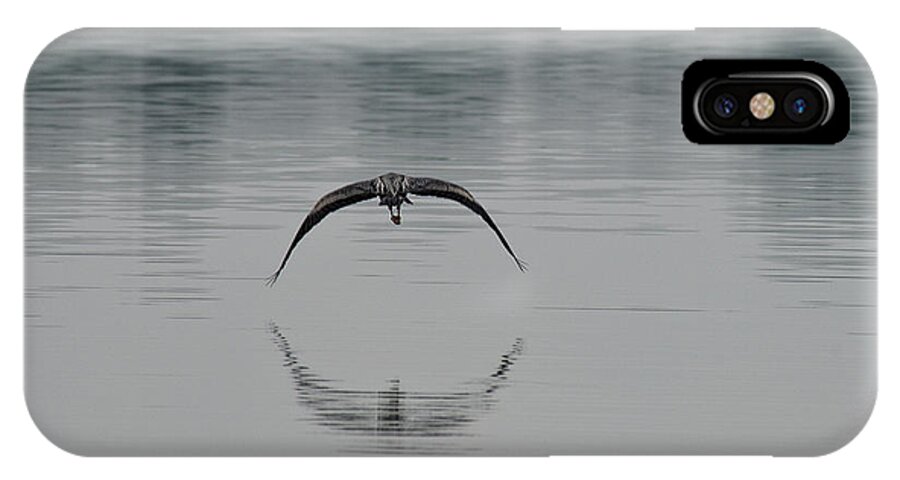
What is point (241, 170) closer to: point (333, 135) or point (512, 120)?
point (333, 135)

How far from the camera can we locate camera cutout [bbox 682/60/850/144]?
86.7 inches

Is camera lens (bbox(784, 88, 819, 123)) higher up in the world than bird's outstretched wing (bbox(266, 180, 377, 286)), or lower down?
higher up

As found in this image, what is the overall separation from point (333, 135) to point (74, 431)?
663 mm

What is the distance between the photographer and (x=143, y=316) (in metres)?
2.24

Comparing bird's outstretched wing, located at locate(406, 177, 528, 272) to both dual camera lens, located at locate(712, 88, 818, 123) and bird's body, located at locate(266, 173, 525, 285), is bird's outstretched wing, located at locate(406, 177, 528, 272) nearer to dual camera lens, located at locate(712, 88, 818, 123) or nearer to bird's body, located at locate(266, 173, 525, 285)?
bird's body, located at locate(266, 173, 525, 285)

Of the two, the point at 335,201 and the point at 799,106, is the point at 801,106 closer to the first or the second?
the point at 799,106

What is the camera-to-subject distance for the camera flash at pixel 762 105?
2215mm

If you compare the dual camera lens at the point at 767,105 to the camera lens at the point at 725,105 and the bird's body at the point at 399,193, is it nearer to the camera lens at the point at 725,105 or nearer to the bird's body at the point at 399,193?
the camera lens at the point at 725,105

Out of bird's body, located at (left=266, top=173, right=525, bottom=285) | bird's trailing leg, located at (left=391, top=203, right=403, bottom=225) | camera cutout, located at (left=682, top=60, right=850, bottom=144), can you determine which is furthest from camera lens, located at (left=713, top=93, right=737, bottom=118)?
bird's trailing leg, located at (left=391, top=203, right=403, bottom=225)

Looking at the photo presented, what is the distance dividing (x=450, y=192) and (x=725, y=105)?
1.54 ft

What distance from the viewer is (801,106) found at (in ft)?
7.25

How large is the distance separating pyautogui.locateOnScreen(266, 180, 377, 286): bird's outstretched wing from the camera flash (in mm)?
632

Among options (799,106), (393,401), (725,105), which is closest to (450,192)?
(393,401)

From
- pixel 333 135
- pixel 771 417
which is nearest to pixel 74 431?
pixel 333 135
